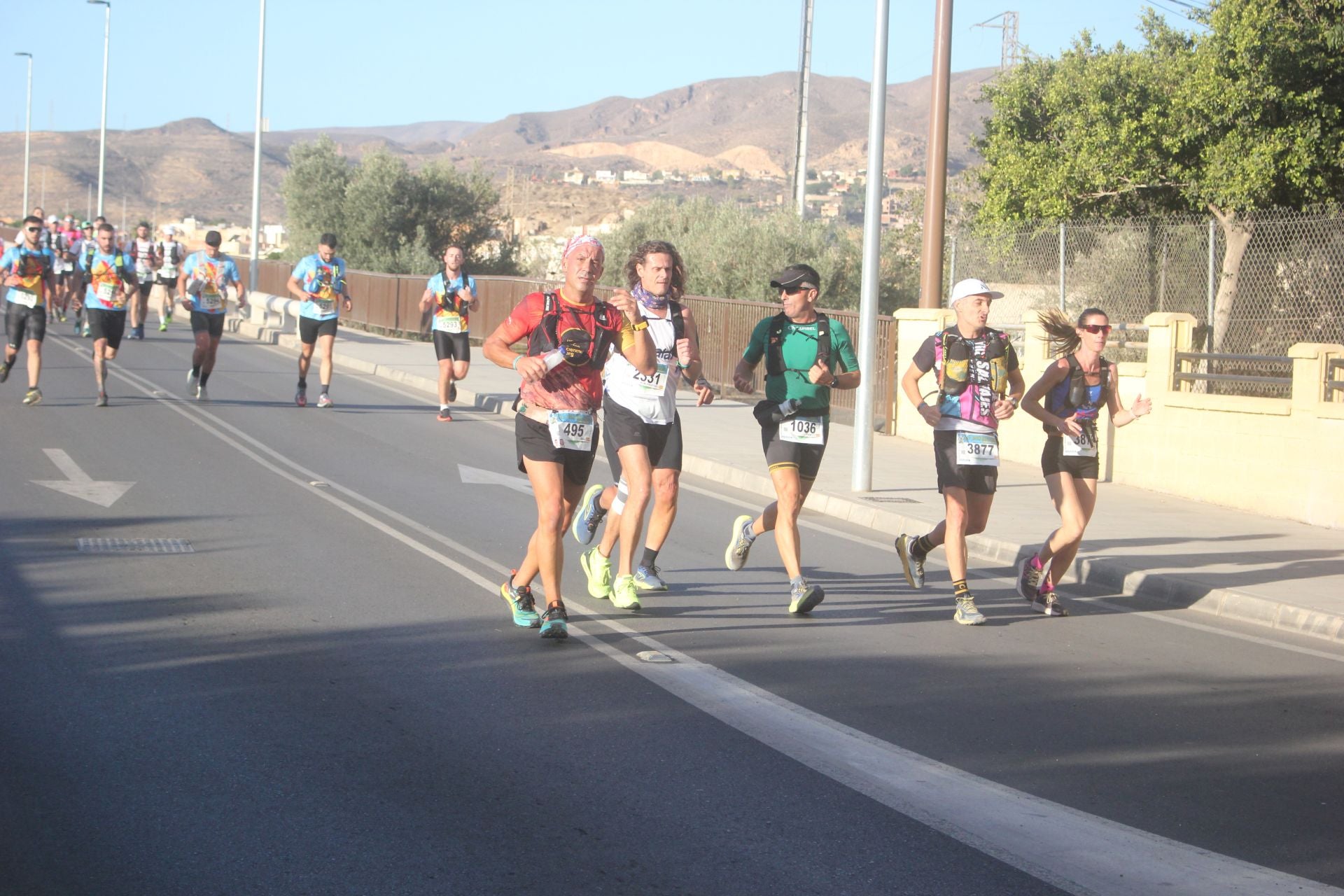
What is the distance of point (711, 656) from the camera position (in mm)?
7227

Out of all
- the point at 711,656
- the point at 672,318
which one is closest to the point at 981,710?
the point at 711,656

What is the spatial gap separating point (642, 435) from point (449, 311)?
10.0 meters

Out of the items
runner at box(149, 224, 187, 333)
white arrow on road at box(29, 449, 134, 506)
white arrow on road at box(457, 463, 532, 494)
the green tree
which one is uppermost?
the green tree

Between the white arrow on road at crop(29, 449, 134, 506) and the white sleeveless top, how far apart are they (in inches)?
191

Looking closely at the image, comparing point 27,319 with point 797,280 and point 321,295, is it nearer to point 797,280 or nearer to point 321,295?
point 321,295

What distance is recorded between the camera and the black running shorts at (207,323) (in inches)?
685

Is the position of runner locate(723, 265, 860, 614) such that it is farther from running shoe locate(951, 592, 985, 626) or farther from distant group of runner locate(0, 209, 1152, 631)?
running shoe locate(951, 592, 985, 626)

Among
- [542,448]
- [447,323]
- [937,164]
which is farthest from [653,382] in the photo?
[447,323]

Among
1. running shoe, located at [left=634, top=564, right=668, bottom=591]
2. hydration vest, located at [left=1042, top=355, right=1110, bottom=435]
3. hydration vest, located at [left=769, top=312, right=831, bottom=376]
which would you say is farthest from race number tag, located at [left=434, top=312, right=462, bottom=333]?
hydration vest, located at [left=1042, top=355, right=1110, bottom=435]

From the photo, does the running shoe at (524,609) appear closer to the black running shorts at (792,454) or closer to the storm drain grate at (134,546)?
the black running shorts at (792,454)

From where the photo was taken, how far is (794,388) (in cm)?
846

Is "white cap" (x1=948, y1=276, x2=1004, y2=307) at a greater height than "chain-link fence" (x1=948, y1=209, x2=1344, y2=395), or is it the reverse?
"chain-link fence" (x1=948, y1=209, x2=1344, y2=395)

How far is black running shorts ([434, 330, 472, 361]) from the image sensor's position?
→ 17.7 meters

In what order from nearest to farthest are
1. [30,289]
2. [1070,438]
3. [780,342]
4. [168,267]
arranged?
[780,342], [1070,438], [30,289], [168,267]
